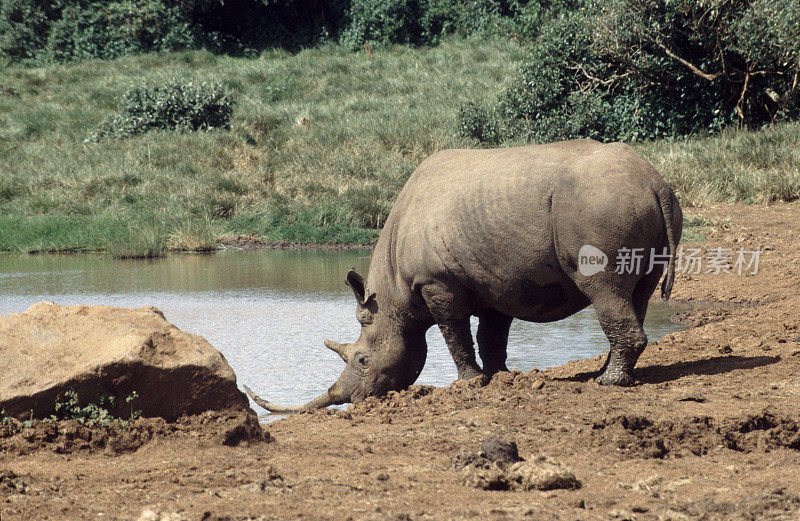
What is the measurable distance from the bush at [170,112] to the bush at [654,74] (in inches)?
263

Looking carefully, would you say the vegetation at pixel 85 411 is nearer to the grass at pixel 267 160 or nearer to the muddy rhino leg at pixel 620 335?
the muddy rhino leg at pixel 620 335

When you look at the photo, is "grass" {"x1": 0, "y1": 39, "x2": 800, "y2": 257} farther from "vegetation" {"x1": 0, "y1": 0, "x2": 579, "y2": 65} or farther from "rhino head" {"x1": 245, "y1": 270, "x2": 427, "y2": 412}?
"rhino head" {"x1": 245, "y1": 270, "x2": 427, "y2": 412}

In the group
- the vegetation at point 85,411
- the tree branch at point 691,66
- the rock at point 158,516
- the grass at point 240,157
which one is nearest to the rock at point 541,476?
the rock at point 158,516

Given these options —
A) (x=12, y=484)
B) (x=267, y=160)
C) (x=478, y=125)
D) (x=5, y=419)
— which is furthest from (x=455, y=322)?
(x=267, y=160)

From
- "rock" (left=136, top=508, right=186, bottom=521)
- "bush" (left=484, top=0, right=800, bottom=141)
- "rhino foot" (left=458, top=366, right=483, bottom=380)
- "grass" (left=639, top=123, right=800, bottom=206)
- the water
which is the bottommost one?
the water

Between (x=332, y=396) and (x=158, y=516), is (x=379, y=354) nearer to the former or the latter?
(x=332, y=396)

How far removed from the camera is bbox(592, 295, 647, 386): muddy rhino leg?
552cm

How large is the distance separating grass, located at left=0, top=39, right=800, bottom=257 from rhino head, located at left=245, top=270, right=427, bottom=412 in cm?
788

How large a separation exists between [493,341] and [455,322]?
2.15 feet

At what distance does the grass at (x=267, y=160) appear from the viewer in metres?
14.2

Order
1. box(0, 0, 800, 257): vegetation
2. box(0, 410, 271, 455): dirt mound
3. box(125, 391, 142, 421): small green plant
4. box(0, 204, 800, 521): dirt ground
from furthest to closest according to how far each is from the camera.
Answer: box(0, 0, 800, 257): vegetation, box(125, 391, 142, 421): small green plant, box(0, 410, 271, 455): dirt mound, box(0, 204, 800, 521): dirt ground

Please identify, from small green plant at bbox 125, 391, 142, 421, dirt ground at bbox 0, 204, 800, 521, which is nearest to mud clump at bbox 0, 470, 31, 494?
dirt ground at bbox 0, 204, 800, 521

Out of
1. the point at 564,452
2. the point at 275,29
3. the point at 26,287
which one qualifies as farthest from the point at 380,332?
the point at 275,29

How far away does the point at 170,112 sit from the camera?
66.4 feet
